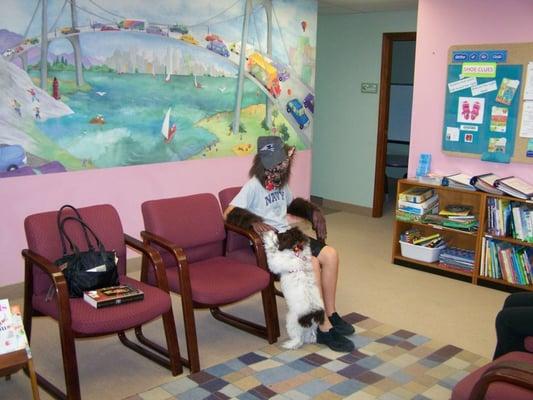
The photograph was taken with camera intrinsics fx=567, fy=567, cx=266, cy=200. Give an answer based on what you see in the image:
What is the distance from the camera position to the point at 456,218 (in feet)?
15.3

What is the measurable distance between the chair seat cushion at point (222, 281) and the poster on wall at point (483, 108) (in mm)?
2365

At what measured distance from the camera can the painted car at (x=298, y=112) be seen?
582 cm

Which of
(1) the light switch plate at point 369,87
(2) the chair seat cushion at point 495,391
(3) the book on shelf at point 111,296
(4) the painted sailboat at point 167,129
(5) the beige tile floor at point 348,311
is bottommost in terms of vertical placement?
(5) the beige tile floor at point 348,311

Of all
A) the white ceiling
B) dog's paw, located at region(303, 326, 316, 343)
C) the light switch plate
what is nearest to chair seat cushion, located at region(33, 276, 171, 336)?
dog's paw, located at region(303, 326, 316, 343)

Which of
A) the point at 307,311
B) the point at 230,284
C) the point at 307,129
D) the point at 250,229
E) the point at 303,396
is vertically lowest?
the point at 303,396

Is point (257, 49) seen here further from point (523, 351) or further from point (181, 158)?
point (523, 351)

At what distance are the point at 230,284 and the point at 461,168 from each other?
8.67 feet

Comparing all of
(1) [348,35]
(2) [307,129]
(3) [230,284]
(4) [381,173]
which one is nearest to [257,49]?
(2) [307,129]

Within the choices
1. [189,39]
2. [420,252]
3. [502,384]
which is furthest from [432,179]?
[502,384]

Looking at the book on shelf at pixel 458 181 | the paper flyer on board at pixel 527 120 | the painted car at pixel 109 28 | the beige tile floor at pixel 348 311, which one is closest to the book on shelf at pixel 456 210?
the book on shelf at pixel 458 181

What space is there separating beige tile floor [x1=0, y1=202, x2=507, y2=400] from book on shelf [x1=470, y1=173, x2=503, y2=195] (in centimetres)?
78

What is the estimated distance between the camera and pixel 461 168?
4832mm

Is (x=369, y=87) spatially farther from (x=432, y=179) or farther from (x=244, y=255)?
(x=244, y=255)

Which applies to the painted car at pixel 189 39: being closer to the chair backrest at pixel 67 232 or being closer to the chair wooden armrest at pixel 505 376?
the chair backrest at pixel 67 232
